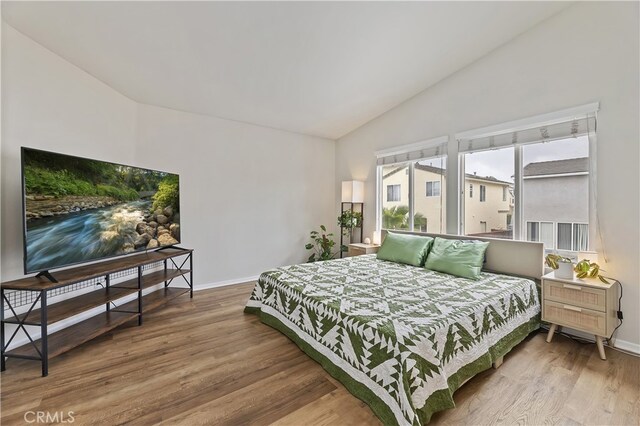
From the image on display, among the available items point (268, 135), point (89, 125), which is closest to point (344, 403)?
point (89, 125)

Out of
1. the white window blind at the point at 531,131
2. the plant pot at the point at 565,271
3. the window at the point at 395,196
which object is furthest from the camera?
the window at the point at 395,196

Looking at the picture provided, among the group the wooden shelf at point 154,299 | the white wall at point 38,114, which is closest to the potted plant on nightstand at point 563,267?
the wooden shelf at point 154,299

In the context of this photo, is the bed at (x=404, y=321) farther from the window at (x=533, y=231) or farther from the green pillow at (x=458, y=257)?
the window at (x=533, y=231)

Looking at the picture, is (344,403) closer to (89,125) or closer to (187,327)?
(187,327)

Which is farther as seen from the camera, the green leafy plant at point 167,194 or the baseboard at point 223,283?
the baseboard at point 223,283

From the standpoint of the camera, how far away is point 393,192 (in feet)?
15.2

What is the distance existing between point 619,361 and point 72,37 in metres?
5.26

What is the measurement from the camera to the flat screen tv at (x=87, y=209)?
201 centimetres

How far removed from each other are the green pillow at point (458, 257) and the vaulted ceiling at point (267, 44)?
2.27m

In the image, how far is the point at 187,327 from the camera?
2.74m

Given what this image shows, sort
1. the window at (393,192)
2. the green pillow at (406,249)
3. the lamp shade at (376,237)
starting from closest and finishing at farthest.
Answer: the green pillow at (406,249), the window at (393,192), the lamp shade at (376,237)

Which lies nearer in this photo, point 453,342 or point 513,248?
point 453,342

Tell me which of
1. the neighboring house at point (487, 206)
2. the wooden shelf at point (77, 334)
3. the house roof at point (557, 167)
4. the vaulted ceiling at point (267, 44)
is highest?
the vaulted ceiling at point (267, 44)

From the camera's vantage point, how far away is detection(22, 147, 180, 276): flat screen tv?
2012 mm
